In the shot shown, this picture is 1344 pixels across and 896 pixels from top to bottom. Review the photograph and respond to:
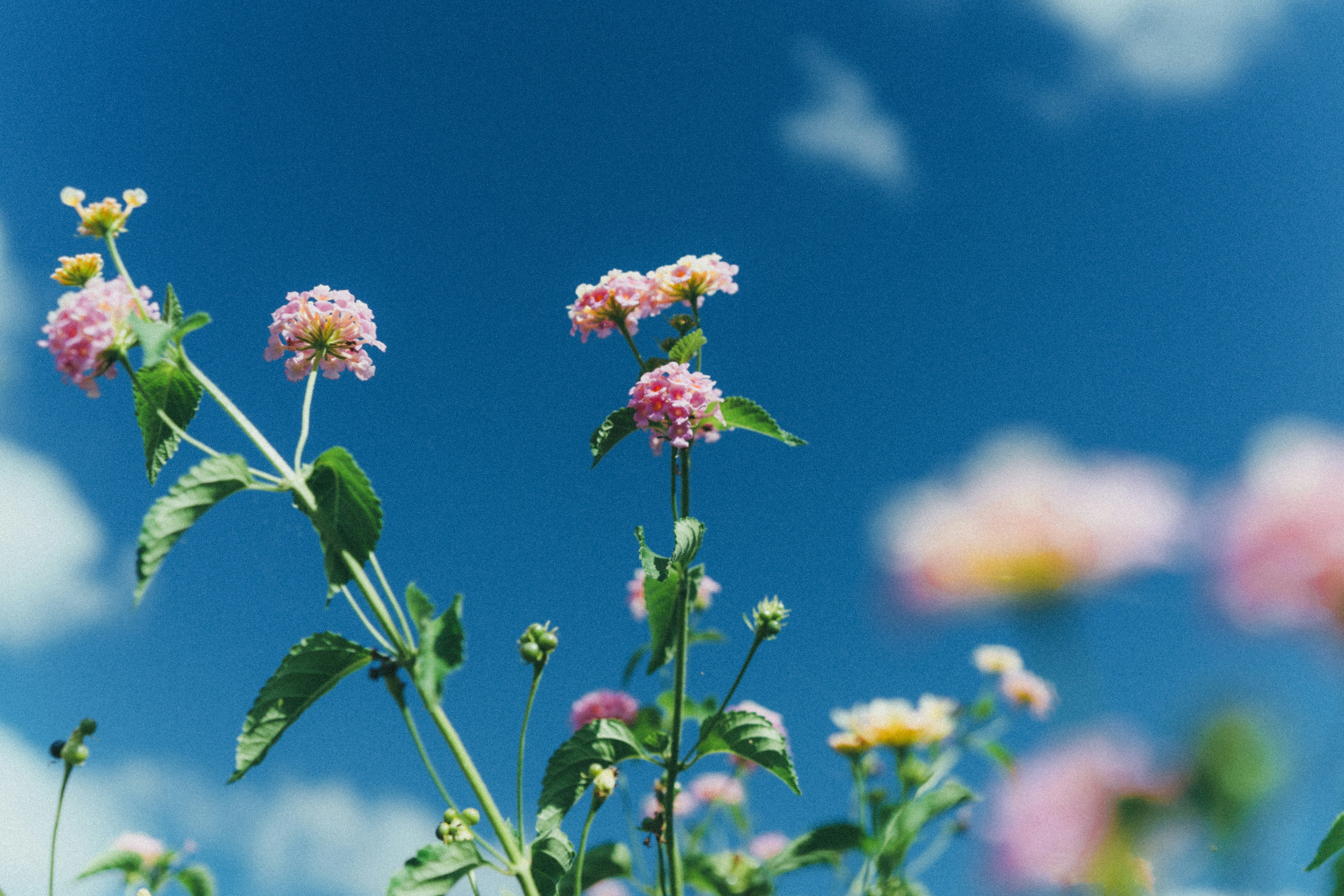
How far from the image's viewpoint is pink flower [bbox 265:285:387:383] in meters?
2.00

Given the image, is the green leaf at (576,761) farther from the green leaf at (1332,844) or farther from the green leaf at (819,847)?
the green leaf at (1332,844)

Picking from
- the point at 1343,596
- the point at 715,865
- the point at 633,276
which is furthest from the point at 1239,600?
the point at 715,865

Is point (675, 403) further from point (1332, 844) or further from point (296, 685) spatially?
point (1332, 844)

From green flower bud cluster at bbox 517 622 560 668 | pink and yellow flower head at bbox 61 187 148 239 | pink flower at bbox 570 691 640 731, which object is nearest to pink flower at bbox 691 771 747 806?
pink flower at bbox 570 691 640 731

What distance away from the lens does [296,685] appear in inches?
62.3

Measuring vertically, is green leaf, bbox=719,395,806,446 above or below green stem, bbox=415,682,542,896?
above

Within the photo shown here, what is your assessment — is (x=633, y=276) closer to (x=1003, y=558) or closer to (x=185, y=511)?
(x=185, y=511)

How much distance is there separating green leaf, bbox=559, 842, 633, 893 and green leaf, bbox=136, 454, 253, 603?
1326mm

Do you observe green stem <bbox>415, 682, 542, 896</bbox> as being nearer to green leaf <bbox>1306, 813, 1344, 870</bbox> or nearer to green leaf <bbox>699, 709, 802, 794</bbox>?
green leaf <bbox>699, 709, 802, 794</bbox>

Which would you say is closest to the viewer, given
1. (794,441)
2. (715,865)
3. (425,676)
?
(425,676)

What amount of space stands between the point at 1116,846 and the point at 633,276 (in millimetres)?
1997

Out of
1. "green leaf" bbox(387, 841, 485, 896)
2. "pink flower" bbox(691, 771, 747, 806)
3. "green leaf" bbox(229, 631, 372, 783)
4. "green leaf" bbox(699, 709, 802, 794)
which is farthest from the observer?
"pink flower" bbox(691, 771, 747, 806)

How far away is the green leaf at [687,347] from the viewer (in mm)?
2047

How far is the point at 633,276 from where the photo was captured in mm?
2240
